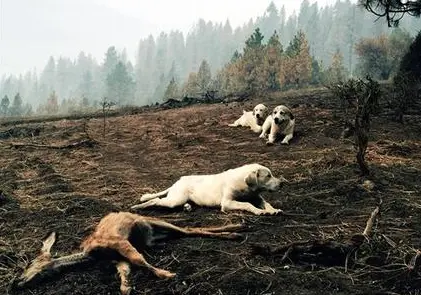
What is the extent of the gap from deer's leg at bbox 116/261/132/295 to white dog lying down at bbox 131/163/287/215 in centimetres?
203

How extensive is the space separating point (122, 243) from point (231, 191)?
207 centimetres

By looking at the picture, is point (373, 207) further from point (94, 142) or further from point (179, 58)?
point (179, 58)

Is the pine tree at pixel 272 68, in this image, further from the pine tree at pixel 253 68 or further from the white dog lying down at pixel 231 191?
the white dog lying down at pixel 231 191

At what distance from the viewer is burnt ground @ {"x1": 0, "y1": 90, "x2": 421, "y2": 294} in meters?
4.17

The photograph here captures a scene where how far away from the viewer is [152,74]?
164 meters

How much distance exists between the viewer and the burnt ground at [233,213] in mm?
4168

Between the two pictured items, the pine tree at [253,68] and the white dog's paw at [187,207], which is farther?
the pine tree at [253,68]

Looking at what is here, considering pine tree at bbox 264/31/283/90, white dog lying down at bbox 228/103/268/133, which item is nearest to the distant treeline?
pine tree at bbox 264/31/283/90

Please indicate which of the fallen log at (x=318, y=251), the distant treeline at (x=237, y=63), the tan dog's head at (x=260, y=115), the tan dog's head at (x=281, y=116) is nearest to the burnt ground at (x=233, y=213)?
the fallen log at (x=318, y=251)

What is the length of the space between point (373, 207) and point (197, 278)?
2.73 m

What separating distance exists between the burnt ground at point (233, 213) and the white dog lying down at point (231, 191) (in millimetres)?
157

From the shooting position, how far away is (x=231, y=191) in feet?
21.0

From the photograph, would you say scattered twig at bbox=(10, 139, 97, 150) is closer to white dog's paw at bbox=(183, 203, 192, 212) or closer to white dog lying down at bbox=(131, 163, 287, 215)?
white dog lying down at bbox=(131, 163, 287, 215)

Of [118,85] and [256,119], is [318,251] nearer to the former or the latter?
[256,119]
